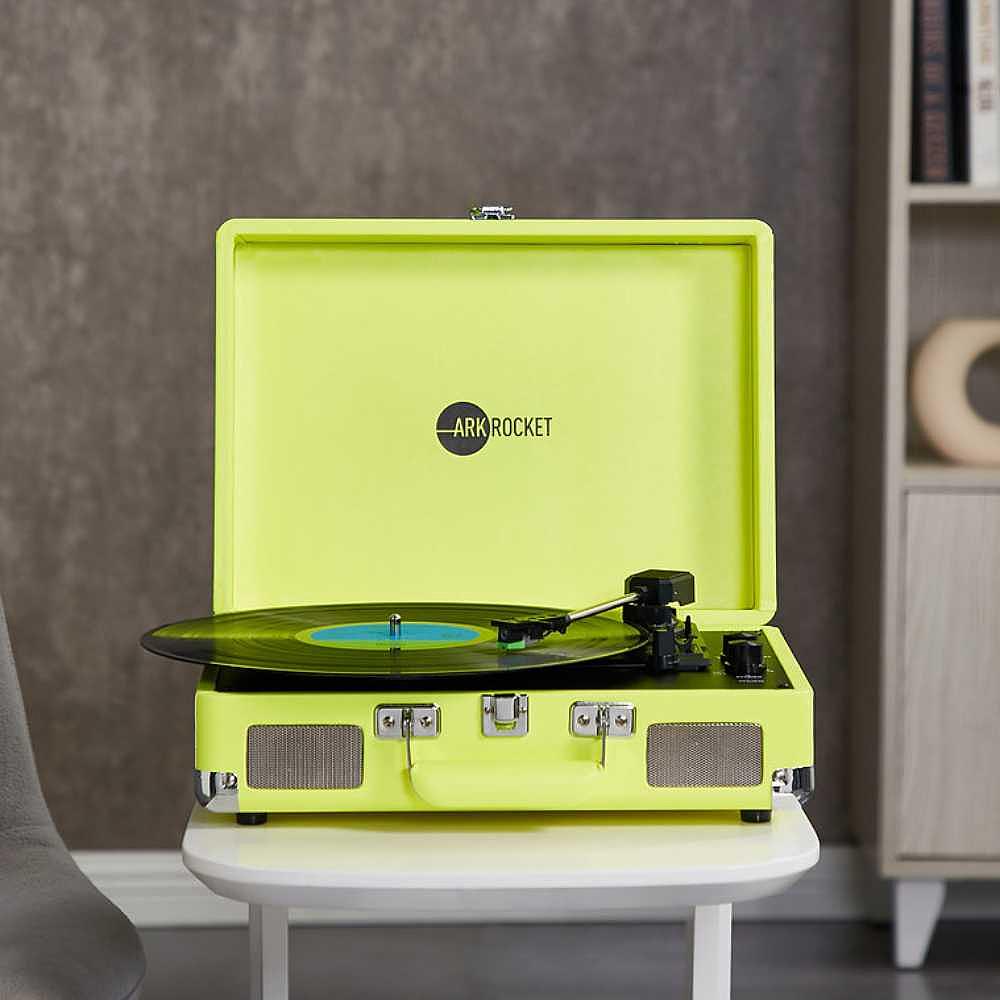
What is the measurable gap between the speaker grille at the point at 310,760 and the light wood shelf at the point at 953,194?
123 centimetres

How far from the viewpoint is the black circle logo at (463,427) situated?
1.38 metres

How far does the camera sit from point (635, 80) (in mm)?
2090

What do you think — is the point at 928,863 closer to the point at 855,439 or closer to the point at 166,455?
the point at 855,439

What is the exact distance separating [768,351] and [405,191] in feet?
3.03

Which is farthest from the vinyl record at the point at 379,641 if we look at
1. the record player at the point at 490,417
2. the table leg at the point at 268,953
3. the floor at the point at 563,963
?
the floor at the point at 563,963

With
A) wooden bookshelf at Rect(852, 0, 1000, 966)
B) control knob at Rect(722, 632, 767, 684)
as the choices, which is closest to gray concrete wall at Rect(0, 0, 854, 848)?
wooden bookshelf at Rect(852, 0, 1000, 966)

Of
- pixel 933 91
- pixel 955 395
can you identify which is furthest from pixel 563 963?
pixel 933 91

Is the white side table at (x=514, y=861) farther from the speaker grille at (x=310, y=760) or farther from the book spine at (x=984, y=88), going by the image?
the book spine at (x=984, y=88)

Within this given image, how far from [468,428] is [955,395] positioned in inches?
33.5

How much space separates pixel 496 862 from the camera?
3.04ft

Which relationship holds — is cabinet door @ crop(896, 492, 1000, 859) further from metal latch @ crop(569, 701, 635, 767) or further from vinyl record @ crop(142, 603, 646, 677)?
metal latch @ crop(569, 701, 635, 767)

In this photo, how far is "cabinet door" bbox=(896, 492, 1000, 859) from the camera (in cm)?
187

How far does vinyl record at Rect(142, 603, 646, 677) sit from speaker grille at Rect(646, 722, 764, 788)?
75mm

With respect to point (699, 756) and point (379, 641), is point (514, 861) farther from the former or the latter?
point (379, 641)
